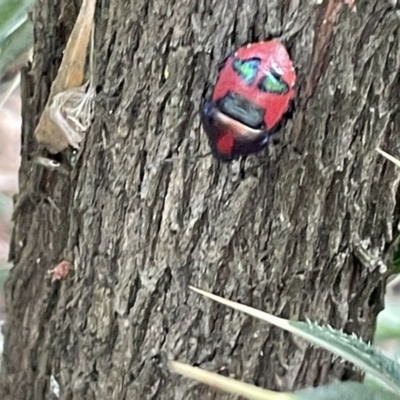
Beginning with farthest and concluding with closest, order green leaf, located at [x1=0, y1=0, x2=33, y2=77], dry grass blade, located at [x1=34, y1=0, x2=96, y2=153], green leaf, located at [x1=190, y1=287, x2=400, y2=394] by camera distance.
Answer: green leaf, located at [x1=0, y1=0, x2=33, y2=77]
dry grass blade, located at [x1=34, y1=0, x2=96, y2=153]
green leaf, located at [x1=190, y1=287, x2=400, y2=394]

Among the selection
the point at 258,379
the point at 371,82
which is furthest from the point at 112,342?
the point at 371,82

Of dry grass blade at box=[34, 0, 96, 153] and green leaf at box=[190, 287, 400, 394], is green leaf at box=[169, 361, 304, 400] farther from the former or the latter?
dry grass blade at box=[34, 0, 96, 153]

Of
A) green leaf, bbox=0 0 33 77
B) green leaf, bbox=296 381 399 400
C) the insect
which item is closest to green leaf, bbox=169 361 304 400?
green leaf, bbox=296 381 399 400

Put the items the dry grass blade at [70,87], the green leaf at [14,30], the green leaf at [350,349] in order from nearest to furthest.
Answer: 1. the green leaf at [350,349]
2. the dry grass blade at [70,87]
3. the green leaf at [14,30]

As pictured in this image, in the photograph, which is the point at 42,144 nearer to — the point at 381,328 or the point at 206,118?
the point at 206,118

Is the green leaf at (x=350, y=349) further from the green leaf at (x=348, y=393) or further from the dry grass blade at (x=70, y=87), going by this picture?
the dry grass blade at (x=70, y=87)

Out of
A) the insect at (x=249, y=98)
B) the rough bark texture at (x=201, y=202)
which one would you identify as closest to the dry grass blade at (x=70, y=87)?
the rough bark texture at (x=201, y=202)
